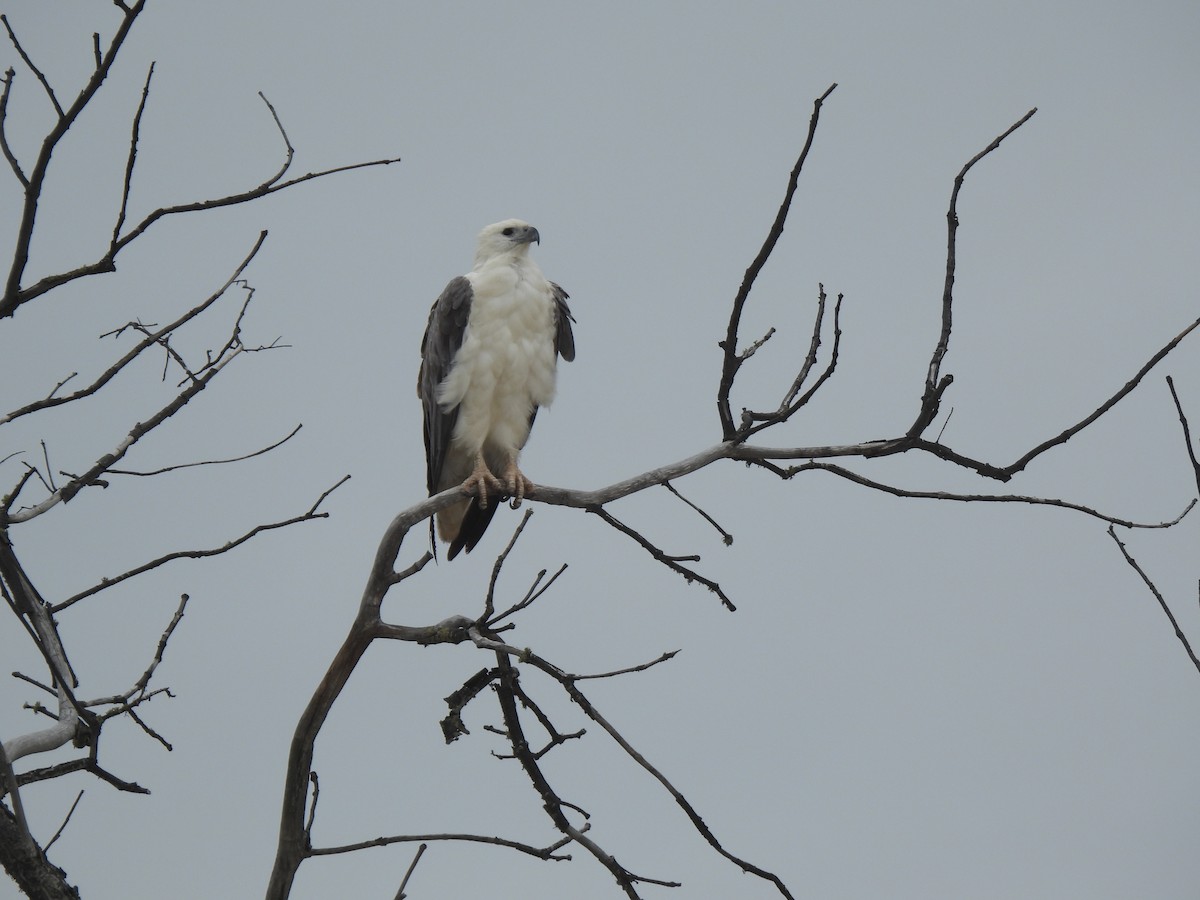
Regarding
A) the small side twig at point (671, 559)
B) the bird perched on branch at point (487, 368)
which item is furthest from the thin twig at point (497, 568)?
the bird perched on branch at point (487, 368)

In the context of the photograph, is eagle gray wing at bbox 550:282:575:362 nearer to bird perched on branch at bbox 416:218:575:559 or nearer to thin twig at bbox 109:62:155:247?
bird perched on branch at bbox 416:218:575:559

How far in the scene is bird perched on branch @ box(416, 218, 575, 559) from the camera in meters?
5.33

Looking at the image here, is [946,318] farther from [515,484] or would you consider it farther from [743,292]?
[515,484]

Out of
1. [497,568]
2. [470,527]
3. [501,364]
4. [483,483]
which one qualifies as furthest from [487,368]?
[497,568]

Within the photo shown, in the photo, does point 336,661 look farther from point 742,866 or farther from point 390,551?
point 742,866

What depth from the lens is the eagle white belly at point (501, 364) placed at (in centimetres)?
532

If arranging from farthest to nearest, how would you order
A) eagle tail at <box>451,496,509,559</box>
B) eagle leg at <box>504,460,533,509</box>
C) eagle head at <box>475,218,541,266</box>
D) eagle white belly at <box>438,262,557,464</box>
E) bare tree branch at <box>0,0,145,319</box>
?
eagle head at <box>475,218,541,266</box>, eagle tail at <box>451,496,509,559</box>, eagle white belly at <box>438,262,557,464</box>, eagle leg at <box>504,460,533,509</box>, bare tree branch at <box>0,0,145,319</box>

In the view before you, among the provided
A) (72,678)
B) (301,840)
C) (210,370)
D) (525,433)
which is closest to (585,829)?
(301,840)

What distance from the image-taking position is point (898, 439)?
3.16m

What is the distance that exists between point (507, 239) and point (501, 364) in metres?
0.72

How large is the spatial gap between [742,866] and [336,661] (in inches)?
50.8

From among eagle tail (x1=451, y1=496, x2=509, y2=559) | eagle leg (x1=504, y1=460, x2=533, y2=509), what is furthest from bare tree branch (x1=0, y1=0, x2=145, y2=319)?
eagle tail (x1=451, y1=496, x2=509, y2=559)

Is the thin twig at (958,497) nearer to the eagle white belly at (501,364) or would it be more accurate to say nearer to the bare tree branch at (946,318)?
the bare tree branch at (946,318)

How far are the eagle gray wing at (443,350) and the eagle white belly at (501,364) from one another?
3cm
